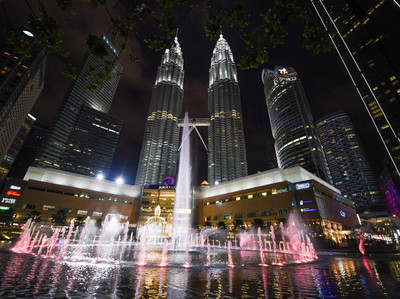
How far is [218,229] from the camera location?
66.6 metres

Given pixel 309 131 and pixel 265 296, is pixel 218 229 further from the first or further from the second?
pixel 309 131

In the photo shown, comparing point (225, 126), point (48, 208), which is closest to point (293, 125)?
point (225, 126)

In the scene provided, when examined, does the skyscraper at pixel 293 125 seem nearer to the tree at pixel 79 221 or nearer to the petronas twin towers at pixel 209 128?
the petronas twin towers at pixel 209 128

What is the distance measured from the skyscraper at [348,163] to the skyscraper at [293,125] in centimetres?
3717

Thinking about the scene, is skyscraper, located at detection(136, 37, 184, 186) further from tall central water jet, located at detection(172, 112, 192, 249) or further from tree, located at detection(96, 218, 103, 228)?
tree, located at detection(96, 218, 103, 228)

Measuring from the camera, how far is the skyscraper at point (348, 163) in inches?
5212

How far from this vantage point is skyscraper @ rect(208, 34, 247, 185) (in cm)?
12744

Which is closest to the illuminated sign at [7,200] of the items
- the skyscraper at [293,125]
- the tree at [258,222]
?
the tree at [258,222]

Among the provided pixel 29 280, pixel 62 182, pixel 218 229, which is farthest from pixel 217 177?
pixel 29 280

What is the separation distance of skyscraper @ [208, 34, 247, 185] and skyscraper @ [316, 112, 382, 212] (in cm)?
8152

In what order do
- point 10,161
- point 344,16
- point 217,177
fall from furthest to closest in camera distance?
1. point 217,177
2. point 10,161
3. point 344,16

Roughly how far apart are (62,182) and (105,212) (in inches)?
770

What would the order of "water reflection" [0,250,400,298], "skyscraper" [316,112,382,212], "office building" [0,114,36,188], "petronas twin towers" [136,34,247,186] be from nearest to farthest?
1. "water reflection" [0,250,400,298]
2. "office building" [0,114,36,188]
3. "petronas twin towers" [136,34,247,186]
4. "skyscraper" [316,112,382,212]

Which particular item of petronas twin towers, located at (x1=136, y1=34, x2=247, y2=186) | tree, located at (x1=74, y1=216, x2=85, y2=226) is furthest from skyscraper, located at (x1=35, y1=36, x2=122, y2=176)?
tree, located at (x1=74, y1=216, x2=85, y2=226)
